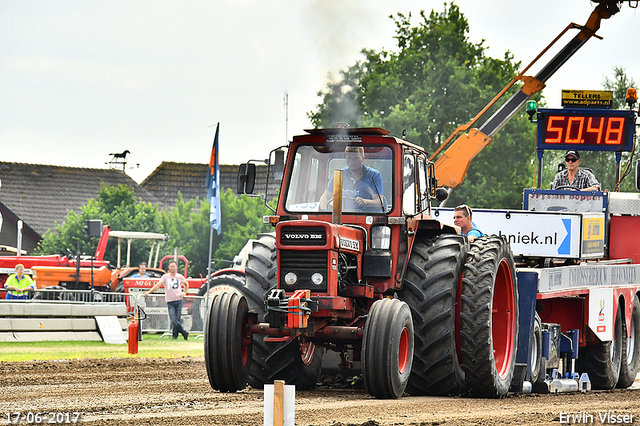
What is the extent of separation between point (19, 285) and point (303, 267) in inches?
597

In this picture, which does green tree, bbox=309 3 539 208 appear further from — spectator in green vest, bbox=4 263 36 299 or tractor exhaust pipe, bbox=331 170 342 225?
tractor exhaust pipe, bbox=331 170 342 225

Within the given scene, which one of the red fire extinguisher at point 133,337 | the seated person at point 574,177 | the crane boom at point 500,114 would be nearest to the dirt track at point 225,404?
the seated person at point 574,177

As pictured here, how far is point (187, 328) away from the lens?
2358cm

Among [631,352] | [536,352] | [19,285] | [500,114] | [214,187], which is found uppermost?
[500,114]

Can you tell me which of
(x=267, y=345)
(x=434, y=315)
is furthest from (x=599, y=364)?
(x=267, y=345)

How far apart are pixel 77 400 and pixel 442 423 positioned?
3.30 metres

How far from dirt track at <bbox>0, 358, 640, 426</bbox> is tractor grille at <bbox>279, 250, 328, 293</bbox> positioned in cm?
103

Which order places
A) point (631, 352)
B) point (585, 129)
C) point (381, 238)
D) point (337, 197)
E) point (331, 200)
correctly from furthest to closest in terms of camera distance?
point (585, 129) → point (631, 352) → point (331, 200) → point (381, 238) → point (337, 197)

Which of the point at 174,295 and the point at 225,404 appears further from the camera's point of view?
the point at 174,295

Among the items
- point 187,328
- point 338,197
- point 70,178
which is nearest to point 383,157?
point 338,197

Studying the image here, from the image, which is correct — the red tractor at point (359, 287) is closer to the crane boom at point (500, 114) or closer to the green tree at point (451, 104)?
the crane boom at point (500, 114)

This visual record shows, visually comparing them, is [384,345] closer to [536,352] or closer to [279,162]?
[279,162]

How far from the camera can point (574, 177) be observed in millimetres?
15328

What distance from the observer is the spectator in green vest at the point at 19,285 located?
73.7 feet
